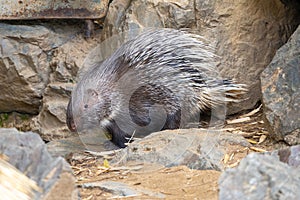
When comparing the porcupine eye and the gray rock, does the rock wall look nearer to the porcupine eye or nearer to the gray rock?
the porcupine eye

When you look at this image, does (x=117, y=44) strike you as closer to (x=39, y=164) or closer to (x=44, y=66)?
(x=44, y=66)

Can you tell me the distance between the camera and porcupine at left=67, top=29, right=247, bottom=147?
4918 millimetres

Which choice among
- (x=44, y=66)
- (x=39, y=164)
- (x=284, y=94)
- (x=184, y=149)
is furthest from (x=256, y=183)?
(x=44, y=66)

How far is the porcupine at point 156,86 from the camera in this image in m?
4.92

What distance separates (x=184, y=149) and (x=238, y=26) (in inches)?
62.3

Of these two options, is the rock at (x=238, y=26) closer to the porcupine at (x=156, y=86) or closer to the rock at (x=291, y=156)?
the porcupine at (x=156, y=86)

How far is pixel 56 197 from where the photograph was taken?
1982mm

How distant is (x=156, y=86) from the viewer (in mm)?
4941

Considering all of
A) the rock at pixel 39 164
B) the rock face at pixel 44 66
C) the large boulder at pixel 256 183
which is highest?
the large boulder at pixel 256 183

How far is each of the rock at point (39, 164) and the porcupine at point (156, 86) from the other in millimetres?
2614

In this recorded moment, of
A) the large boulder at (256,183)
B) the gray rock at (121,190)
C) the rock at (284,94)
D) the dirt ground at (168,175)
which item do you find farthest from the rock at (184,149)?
the large boulder at (256,183)

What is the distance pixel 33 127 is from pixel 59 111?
0.35m

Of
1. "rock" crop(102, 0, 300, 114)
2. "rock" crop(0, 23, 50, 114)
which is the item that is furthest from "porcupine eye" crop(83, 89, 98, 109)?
"rock" crop(0, 23, 50, 114)

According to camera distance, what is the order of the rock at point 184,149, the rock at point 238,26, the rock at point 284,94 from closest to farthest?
the rock at point 184,149 < the rock at point 284,94 < the rock at point 238,26
